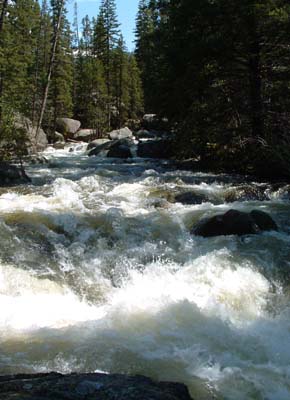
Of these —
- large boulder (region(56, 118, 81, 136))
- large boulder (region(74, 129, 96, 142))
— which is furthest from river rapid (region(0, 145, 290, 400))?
large boulder (region(56, 118, 81, 136))

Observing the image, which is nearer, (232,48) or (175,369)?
(175,369)

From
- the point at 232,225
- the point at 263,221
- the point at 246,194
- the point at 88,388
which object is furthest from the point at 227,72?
the point at 88,388

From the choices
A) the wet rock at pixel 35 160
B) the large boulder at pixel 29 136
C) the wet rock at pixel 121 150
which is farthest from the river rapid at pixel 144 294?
the wet rock at pixel 121 150

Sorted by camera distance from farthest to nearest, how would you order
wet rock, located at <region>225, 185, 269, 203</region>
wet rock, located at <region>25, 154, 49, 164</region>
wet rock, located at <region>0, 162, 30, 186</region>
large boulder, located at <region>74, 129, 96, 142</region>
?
large boulder, located at <region>74, 129, 96, 142</region> < wet rock, located at <region>25, 154, 49, 164</region> < wet rock, located at <region>0, 162, 30, 186</region> < wet rock, located at <region>225, 185, 269, 203</region>

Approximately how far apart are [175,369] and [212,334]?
1130 mm

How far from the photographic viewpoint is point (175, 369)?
18.1ft

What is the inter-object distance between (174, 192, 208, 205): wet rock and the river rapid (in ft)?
0.83

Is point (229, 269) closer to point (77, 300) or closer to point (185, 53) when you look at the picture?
point (77, 300)

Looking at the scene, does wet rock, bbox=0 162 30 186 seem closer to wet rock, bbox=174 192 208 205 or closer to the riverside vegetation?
the riverside vegetation

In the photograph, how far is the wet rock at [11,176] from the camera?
14.3 m

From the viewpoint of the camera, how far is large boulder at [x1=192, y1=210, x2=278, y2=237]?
971 centimetres

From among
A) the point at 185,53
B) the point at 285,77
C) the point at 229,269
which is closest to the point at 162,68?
the point at 185,53

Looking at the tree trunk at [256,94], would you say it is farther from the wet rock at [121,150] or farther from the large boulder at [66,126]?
the large boulder at [66,126]

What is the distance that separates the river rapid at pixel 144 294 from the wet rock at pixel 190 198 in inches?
10.0
